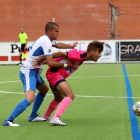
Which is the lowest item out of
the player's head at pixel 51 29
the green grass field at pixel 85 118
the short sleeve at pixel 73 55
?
the green grass field at pixel 85 118

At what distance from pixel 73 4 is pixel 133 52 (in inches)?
259

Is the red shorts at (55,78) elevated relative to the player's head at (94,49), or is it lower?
lower

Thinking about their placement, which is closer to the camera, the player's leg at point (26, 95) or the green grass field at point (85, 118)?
the green grass field at point (85, 118)

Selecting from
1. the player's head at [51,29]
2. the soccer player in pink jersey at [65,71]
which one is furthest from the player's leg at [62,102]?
the player's head at [51,29]

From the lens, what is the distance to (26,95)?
550cm

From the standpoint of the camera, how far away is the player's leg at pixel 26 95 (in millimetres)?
5426

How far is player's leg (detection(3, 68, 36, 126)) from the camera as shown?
543 cm

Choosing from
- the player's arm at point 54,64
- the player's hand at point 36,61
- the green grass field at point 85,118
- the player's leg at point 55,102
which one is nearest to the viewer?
the green grass field at point 85,118

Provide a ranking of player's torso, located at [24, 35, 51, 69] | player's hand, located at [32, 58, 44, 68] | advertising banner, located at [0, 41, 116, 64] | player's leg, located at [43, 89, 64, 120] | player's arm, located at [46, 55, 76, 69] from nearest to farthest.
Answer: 1. player's arm, located at [46, 55, 76, 69]
2. player's torso, located at [24, 35, 51, 69]
3. player's hand, located at [32, 58, 44, 68]
4. player's leg, located at [43, 89, 64, 120]
5. advertising banner, located at [0, 41, 116, 64]

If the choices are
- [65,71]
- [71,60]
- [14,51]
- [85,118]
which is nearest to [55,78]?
[65,71]

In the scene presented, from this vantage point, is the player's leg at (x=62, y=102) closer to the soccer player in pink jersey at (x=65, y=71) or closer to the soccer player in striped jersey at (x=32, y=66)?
the soccer player in pink jersey at (x=65, y=71)

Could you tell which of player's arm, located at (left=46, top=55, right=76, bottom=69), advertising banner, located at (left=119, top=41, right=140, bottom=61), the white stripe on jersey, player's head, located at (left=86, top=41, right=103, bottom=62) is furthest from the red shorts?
advertising banner, located at (left=119, top=41, right=140, bottom=61)

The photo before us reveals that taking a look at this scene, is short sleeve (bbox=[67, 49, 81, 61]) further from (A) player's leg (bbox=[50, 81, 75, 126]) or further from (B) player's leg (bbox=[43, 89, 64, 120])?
(B) player's leg (bbox=[43, 89, 64, 120])

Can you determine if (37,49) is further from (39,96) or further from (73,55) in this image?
(39,96)
